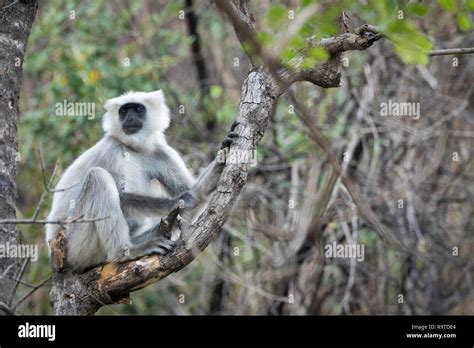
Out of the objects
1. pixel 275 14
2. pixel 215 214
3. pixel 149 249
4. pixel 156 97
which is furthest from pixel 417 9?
pixel 156 97

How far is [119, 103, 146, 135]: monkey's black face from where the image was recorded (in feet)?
22.8

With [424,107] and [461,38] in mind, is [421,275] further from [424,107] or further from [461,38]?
[461,38]

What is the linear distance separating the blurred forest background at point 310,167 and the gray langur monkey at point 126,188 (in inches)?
96.8

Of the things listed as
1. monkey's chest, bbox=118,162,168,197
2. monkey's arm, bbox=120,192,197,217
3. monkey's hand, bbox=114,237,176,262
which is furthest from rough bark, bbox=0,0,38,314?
monkey's chest, bbox=118,162,168,197

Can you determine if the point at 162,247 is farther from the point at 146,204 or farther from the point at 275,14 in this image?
the point at 275,14

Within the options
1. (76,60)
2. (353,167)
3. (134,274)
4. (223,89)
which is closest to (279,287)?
(353,167)

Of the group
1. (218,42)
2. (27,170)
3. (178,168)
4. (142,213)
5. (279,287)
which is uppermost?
(218,42)

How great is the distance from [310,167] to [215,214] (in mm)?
5209

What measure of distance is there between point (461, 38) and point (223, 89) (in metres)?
3.54

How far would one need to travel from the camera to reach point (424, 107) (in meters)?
10.6

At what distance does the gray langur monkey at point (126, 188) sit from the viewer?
6.01 m

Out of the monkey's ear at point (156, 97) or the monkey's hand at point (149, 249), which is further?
the monkey's ear at point (156, 97)

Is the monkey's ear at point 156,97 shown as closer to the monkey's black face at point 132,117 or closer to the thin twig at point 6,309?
the monkey's black face at point 132,117

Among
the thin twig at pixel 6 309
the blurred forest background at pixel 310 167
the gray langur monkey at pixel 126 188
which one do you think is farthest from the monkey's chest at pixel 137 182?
the blurred forest background at pixel 310 167
